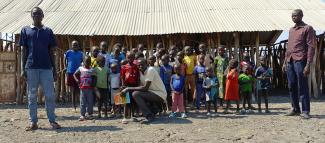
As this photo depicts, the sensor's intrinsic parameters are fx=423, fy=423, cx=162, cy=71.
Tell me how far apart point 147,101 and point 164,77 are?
1.04m

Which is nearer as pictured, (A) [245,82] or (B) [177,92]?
(B) [177,92]

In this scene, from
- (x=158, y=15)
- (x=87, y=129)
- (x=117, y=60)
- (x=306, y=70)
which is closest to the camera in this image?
(x=87, y=129)

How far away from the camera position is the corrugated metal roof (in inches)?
445

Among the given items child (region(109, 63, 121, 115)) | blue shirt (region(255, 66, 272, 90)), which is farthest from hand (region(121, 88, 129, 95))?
blue shirt (region(255, 66, 272, 90))

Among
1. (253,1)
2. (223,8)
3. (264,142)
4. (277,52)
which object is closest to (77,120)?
(264,142)

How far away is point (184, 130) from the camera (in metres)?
6.36

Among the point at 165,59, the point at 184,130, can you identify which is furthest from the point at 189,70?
the point at 184,130

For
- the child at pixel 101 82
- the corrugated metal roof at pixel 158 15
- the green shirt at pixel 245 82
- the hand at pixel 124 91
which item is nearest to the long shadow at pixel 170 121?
the hand at pixel 124 91

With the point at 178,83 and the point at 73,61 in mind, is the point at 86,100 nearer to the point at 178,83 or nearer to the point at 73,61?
the point at 73,61

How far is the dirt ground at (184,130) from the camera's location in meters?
5.72

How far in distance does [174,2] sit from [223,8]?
1.60 metres

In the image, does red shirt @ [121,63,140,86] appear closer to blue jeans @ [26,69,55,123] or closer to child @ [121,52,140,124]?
child @ [121,52,140,124]

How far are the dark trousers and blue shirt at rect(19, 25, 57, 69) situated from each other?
1.62m

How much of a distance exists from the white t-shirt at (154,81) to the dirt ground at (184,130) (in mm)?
509
